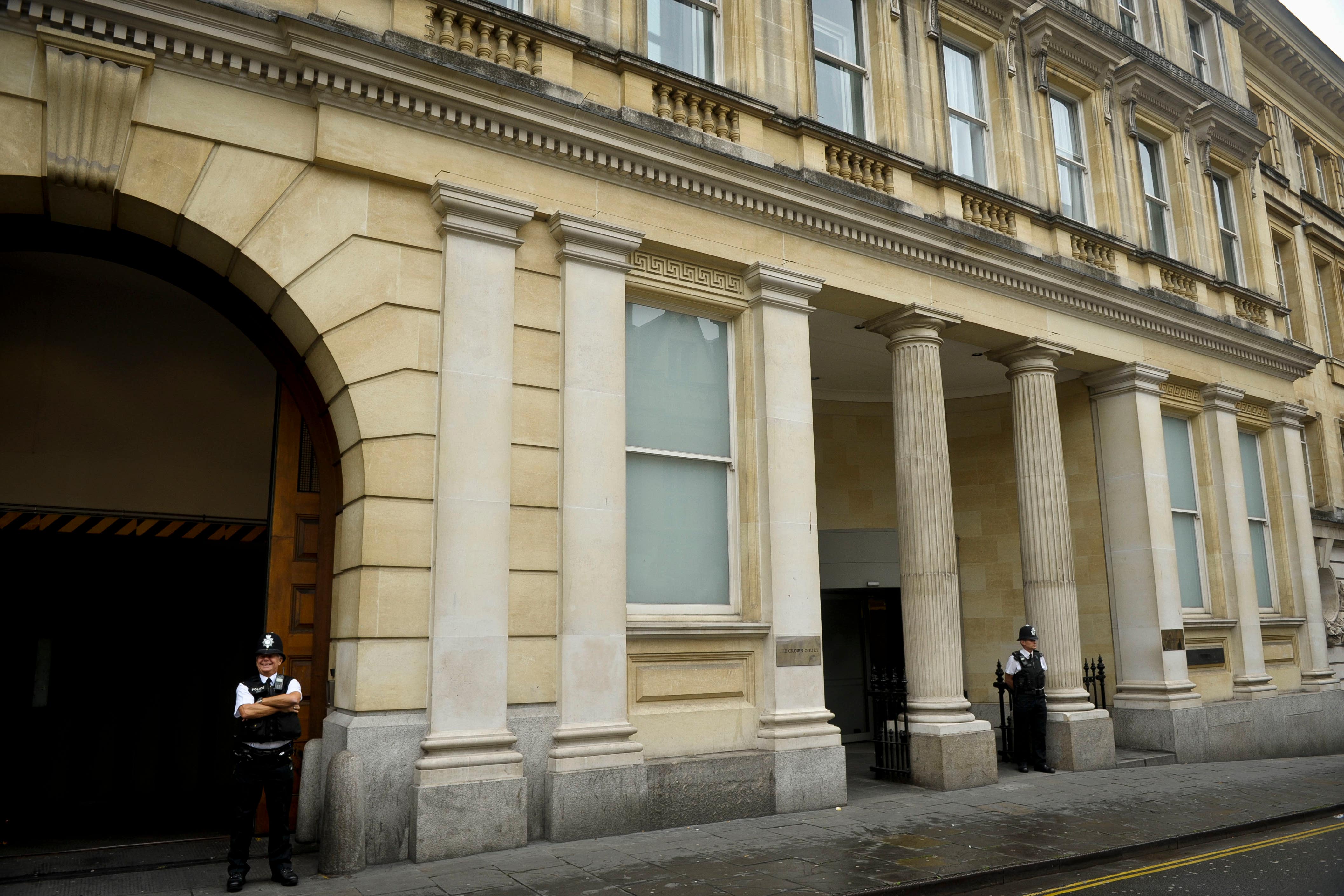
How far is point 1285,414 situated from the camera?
18.1 meters

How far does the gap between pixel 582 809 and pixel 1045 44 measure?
1352 centimetres

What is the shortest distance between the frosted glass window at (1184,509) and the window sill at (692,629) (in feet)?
30.1

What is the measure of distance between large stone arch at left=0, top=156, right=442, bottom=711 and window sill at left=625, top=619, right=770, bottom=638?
2.17m

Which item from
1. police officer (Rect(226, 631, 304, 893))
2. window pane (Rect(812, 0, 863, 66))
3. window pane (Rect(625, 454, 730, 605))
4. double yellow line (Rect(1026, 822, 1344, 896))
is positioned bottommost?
double yellow line (Rect(1026, 822, 1344, 896))

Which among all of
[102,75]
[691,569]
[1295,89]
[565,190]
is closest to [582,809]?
[691,569]

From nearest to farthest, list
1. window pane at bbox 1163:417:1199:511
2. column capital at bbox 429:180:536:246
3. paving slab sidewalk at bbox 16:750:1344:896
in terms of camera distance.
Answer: paving slab sidewalk at bbox 16:750:1344:896 < column capital at bbox 429:180:536:246 < window pane at bbox 1163:417:1199:511

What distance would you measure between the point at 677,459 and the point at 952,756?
15.8ft

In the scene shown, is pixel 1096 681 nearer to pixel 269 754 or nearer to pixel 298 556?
pixel 298 556

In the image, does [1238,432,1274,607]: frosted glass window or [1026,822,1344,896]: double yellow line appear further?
[1238,432,1274,607]: frosted glass window

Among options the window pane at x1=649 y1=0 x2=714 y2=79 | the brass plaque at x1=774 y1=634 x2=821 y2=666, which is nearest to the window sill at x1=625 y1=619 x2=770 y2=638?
the brass plaque at x1=774 y1=634 x2=821 y2=666

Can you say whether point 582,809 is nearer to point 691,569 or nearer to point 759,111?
point 691,569

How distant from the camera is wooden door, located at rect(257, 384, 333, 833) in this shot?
351 inches

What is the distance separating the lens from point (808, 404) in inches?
426

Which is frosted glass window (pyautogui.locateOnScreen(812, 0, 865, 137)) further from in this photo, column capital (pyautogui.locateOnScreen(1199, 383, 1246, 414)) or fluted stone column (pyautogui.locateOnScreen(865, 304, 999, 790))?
column capital (pyautogui.locateOnScreen(1199, 383, 1246, 414))
